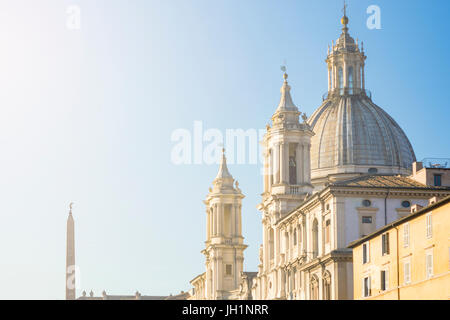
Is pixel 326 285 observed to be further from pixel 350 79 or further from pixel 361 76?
pixel 361 76

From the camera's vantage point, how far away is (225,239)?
131 m

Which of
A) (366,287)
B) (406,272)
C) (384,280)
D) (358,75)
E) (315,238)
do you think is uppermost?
(358,75)

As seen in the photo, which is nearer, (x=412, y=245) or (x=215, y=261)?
(x=412, y=245)

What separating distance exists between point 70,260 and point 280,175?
27735 millimetres

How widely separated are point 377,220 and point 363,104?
1733 inches

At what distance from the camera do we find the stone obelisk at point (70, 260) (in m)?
78.4

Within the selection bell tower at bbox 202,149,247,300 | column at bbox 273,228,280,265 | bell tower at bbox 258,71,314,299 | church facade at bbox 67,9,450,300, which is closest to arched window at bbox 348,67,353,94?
church facade at bbox 67,9,450,300

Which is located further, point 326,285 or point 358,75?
point 358,75

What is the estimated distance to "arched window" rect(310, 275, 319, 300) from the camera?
83812 millimetres

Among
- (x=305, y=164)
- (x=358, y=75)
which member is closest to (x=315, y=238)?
(x=305, y=164)
